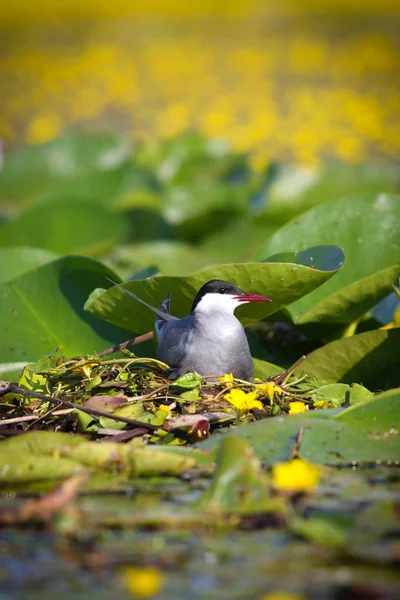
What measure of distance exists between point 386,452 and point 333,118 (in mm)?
10575

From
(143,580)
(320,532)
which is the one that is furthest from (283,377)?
(143,580)

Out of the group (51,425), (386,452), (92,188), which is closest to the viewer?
(386,452)

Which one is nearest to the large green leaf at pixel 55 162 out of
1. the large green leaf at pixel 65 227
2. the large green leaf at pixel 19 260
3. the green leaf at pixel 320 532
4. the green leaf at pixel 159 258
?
the large green leaf at pixel 65 227

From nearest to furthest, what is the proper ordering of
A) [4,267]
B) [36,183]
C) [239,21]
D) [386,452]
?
[386,452] < [4,267] < [36,183] < [239,21]

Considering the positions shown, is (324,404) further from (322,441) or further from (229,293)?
(229,293)

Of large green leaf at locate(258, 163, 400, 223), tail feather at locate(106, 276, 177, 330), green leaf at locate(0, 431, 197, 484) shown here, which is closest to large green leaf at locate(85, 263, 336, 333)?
tail feather at locate(106, 276, 177, 330)

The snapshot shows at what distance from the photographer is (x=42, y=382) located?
4.09m

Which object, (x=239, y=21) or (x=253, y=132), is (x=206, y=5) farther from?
(x=253, y=132)

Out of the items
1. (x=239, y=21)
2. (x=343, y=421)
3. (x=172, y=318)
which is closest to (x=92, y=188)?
(x=172, y=318)

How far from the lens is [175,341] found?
171 inches

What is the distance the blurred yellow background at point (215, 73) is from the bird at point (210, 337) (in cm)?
564

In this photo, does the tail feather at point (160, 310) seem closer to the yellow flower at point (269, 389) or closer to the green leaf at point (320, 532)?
the yellow flower at point (269, 389)

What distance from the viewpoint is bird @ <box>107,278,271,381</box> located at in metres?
4.26

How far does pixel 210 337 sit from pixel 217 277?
265 millimetres
